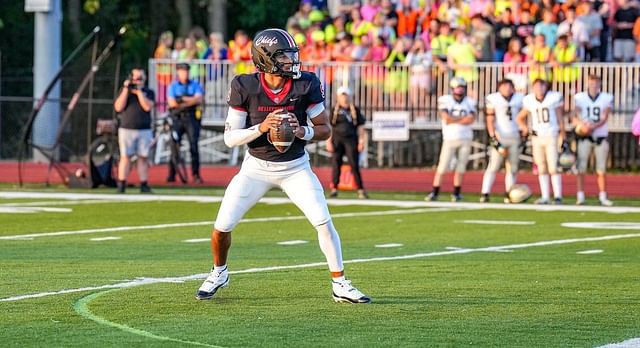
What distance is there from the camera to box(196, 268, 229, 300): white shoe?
991 centimetres

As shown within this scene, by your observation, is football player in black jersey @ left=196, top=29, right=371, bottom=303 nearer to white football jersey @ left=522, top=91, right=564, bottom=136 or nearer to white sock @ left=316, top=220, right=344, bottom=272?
white sock @ left=316, top=220, right=344, bottom=272

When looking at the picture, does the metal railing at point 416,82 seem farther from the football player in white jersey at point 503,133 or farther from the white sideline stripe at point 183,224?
the white sideline stripe at point 183,224

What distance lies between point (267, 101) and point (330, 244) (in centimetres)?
105

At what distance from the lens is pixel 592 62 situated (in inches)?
1073

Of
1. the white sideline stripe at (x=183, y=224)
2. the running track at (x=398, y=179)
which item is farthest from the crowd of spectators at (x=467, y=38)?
the white sideline stripe at (x=183, y=224)

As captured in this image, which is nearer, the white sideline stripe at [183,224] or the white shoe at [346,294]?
the white shoe at [346,294]

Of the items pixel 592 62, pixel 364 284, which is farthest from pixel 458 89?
pixel 364 284

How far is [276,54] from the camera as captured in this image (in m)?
9.63

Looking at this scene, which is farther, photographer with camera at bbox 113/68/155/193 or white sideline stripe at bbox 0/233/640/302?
photographer with camera at bbox 113/68/155/193

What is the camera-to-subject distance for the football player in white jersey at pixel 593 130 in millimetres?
20594

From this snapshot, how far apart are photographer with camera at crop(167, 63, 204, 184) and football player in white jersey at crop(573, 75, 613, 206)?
21.7ft

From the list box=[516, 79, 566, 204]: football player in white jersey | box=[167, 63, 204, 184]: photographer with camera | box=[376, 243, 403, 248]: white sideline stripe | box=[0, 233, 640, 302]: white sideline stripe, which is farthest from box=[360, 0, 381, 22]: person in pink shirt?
box=[376, 243, 403, 248]: white sideline stripe

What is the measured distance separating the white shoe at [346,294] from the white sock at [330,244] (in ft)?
0.36

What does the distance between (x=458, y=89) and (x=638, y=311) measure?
1178 centimetres
